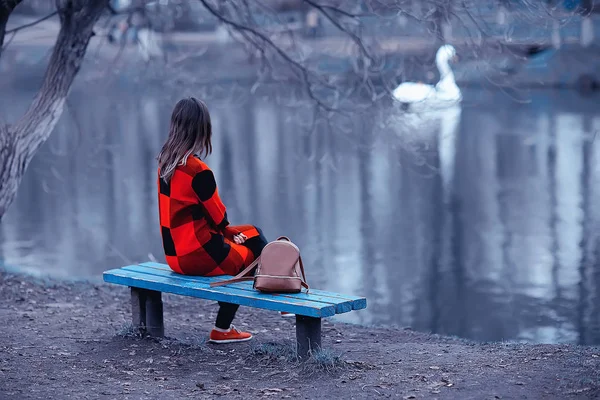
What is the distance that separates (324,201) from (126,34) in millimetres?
4801

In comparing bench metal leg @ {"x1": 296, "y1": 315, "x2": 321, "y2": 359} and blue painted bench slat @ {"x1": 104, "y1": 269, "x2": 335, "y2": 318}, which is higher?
blue painted bench slat @ {"x1": 104, "y1": 269, "x2": 335, "y2": 318}

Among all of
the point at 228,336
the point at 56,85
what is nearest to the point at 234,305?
the point at 228,336

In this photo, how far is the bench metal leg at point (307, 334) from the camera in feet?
16.3

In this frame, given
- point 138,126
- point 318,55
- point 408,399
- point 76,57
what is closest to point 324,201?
point 318,55

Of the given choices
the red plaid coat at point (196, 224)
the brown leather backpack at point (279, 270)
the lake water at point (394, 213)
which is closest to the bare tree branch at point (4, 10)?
the lake water at point (394, 213)

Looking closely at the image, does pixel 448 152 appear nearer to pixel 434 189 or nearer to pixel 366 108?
pixel 434 189

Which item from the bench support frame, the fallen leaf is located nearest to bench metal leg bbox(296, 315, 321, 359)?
the fallen leaf

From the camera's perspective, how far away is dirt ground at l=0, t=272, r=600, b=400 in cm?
464

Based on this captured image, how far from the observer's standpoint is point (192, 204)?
532cm

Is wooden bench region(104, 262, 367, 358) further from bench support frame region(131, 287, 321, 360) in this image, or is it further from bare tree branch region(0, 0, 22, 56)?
bare tree branch region(0, 0, 22, 56)

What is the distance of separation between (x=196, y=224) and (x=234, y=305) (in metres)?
0.60

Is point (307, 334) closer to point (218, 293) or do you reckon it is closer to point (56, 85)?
point (218, 293)

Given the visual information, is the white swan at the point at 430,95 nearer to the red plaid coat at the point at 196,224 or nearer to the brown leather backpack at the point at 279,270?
the red plaid coat at the point at 196,224

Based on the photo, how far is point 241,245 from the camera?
18.1 ft
